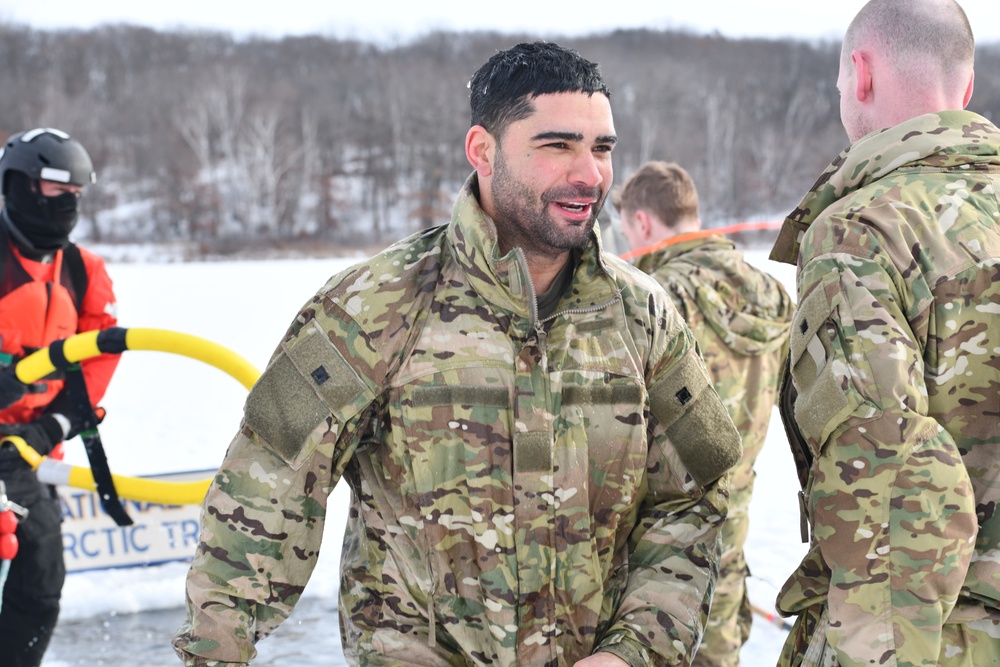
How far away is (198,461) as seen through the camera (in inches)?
305

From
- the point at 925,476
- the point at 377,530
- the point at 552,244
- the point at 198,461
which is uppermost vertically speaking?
the point at 552,244

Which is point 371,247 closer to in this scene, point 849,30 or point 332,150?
point 332,150

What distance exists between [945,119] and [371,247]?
39.5m

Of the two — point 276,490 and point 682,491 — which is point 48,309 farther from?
point 682,491

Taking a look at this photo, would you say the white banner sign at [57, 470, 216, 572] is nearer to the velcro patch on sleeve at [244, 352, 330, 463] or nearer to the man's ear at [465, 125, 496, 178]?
the velcro patch on sleeve at [244, 352, 330, 463]

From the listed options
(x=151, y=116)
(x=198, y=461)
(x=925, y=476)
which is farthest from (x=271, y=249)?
(x=925, y=476)

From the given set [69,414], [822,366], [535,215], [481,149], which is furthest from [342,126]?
[822,366]

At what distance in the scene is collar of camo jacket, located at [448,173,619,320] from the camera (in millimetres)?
2053

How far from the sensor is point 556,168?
210 cm

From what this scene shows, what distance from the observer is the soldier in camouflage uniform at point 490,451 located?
201 centimetres

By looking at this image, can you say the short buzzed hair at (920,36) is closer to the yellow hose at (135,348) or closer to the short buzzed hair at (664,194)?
the short buzzed hair at (664,194)

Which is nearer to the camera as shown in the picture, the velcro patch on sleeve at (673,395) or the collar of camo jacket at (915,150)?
the collar of camo jacket at (915,150)

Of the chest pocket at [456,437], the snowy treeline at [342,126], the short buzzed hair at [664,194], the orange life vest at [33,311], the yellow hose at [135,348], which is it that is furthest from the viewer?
the snowy treeline at [342,126]

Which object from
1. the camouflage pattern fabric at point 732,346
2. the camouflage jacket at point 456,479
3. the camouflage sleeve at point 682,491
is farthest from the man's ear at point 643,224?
the camouflage jacket at point 456,479
